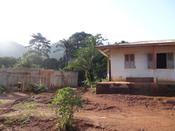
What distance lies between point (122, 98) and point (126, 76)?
2989 millimetres

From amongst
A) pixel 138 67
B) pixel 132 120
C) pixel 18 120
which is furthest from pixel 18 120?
pixel 138 67

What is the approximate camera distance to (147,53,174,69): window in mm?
12922

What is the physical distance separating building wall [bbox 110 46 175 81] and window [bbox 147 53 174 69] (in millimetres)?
271

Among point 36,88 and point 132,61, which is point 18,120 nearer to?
point 132,61

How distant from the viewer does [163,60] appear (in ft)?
43.5

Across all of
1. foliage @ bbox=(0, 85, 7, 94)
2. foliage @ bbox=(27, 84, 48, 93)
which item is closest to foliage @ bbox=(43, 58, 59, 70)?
foliage @ bbox=(27, 84, 48, 93)

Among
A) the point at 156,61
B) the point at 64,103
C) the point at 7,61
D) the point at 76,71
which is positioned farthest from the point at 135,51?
the point at 7,61

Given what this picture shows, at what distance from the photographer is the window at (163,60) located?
12.9 metres

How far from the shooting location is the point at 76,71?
2642cm

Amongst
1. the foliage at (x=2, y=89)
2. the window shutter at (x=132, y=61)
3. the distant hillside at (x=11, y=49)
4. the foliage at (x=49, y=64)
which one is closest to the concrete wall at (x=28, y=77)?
the foliage at (x=2, y=89)

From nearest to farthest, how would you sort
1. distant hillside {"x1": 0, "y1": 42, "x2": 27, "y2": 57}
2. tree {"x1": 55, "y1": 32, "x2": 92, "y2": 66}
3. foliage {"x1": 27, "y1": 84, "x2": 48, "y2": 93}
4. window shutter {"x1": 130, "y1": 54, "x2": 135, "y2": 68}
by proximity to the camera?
window shutter {"x1": 130, "y1": 54, "x2": 135, "y2": 68} → foliage {"x1": 27, "y1": 84, "x2": 48, "y2": 93} → tree {"x1": 55, "y1": 32, "x2": 92, "y2": 66} → distant hillside {"x1": 0, "y1": 42, "x2": 27, "y2": 57}

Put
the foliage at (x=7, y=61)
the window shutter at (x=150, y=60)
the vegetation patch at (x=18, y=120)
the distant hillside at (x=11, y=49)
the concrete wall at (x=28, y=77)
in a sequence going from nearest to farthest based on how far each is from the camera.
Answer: the vegetation patch at (x=18, y=120)
the window shutter at (x=150, y=60)
the concrete wall at (x=28, y=77)
the foliage at (x=7, y=61)
the distant hillside at (x=11, y=49)

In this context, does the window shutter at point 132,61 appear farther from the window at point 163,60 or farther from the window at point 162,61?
the window at point 162,61

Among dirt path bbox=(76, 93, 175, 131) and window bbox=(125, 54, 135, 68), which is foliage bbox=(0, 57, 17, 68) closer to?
window bbox=(125, 54, 135, 68)
